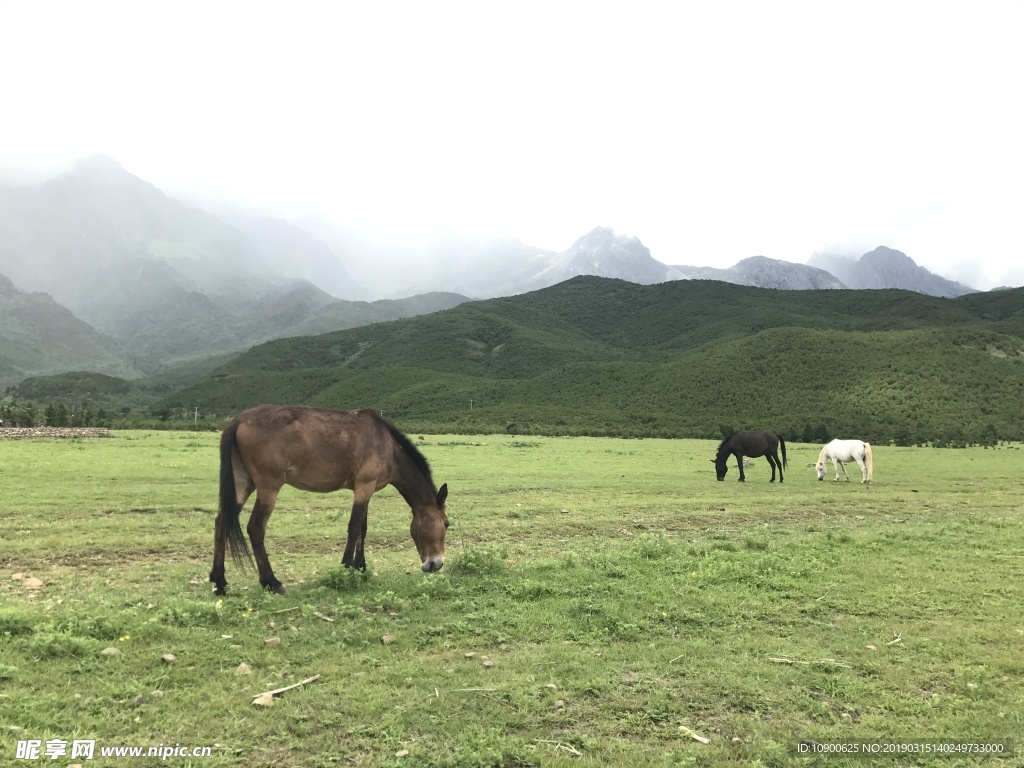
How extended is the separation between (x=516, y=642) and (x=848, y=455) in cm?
2468

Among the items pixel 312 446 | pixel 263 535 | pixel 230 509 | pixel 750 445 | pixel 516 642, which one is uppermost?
pixel 312 446

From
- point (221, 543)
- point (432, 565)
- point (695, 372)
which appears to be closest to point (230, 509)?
point (221, 543)

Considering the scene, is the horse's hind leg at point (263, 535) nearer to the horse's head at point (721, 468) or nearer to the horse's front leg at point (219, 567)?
the horse's front leg at point (219, 567)

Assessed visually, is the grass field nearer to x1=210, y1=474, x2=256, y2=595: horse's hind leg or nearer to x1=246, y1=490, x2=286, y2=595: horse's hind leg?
x1=246, y1=490, x2=286, y2=595: horse's hind leg

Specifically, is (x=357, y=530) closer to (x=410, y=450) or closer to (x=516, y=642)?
(x=410, y=450)

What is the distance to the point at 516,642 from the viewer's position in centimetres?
643

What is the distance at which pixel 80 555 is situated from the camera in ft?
32.6

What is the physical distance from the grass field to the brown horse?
0.64 metres

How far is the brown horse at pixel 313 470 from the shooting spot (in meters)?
7.92

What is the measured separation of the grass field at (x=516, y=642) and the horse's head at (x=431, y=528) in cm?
46

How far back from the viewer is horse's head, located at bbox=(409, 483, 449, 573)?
8836 mm

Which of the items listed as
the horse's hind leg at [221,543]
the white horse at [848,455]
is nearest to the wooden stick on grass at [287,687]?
the horse's hind leg at [221,543]

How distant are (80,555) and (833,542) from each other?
14582mm

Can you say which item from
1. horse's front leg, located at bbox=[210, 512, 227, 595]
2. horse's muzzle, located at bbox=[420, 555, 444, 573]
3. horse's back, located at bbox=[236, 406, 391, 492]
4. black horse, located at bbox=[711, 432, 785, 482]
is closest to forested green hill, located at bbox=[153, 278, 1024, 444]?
black horse, located at bbox=[711, 432, 785, 482]
